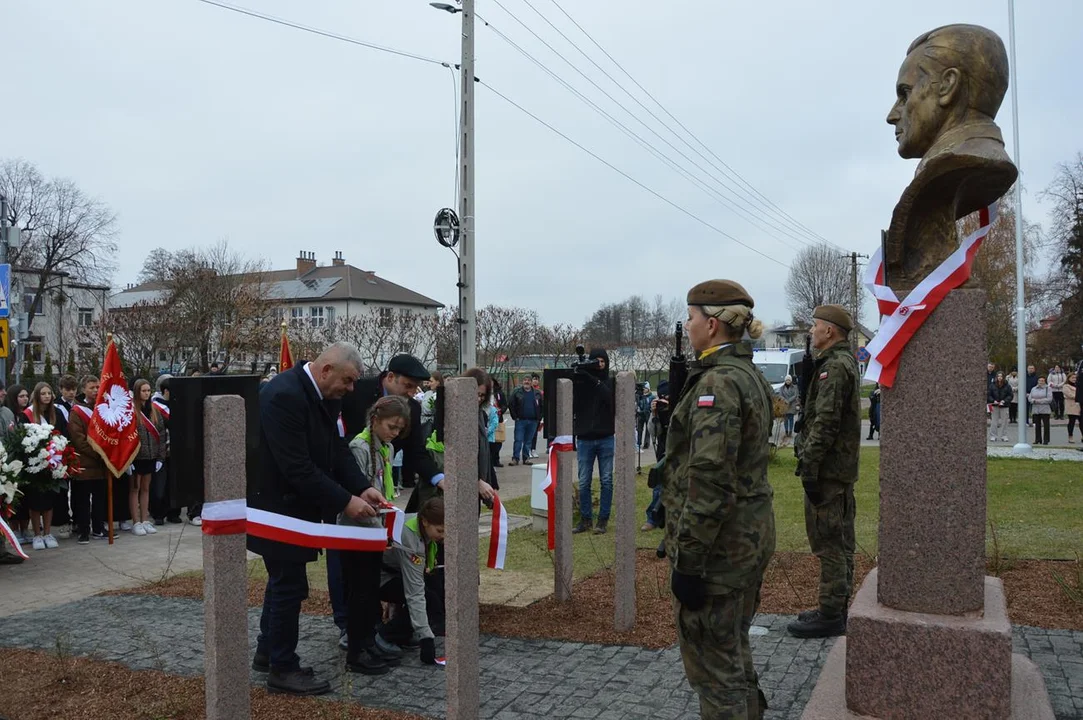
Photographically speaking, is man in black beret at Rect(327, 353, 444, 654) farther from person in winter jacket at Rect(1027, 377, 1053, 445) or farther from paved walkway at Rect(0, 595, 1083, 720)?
person in winter jacket at Rect(1027, 377, 1053, 445)

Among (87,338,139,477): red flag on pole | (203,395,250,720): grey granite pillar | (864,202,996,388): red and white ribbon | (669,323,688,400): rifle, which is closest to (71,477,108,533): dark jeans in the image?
(87,338,139,477): red flag on pole

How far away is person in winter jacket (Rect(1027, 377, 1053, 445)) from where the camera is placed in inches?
858

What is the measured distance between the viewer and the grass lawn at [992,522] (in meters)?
8.42

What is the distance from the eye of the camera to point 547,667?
18.0 ft

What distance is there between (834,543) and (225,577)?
3850 mm

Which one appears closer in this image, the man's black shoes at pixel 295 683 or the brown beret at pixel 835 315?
the man's black shoes at pixel 295 683

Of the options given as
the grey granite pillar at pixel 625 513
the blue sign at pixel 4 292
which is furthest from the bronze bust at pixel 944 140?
the blue sign at pixel 4 292

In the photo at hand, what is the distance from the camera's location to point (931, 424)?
384 cm

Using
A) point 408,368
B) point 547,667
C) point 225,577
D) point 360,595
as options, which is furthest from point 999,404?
point 225,577

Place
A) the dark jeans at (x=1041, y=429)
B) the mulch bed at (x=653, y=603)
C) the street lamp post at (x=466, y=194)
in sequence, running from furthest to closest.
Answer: the dark jeans at (x=1041, y=429) → the street lamp post at (x=466, y=194) → the mulch bed at (x=653, y=603)

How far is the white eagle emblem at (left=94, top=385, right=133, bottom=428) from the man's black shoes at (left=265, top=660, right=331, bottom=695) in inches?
256

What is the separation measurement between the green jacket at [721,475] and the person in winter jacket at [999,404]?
72.0 ft

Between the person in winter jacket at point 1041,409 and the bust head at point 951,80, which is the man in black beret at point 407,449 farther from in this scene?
the person in winter jacket at point 1041,409

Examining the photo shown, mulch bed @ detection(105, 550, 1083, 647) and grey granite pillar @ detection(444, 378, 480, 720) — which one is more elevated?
grey granite pillar @ detection(444, 378, 480, 720)
